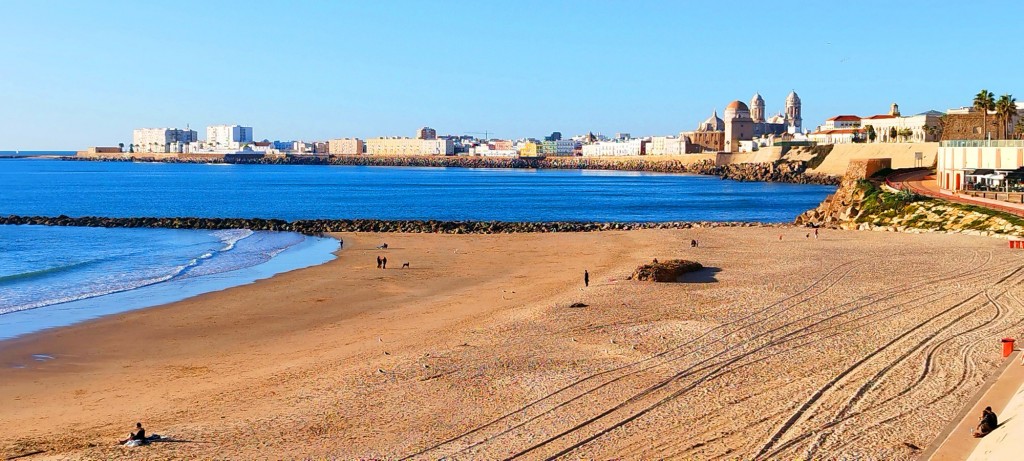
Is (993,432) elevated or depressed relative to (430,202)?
depressed

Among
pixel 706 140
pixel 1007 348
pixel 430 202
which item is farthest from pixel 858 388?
pixel 706 140

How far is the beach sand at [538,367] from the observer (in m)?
11.7

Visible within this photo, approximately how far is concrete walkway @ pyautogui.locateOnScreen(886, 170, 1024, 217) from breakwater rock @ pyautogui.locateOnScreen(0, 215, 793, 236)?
24.2 feet

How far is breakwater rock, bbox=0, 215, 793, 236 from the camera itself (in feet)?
156

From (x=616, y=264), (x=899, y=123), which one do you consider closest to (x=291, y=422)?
(x=616, y=264)

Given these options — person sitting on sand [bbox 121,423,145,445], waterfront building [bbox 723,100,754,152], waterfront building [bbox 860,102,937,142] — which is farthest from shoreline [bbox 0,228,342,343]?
waterfront building [bbox 723,100,754,152]

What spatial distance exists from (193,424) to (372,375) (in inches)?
129

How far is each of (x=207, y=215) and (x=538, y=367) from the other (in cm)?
5130

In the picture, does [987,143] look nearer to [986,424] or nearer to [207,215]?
[986,424]

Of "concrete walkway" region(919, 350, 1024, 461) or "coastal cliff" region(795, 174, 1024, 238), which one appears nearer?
"concrete walkway" region(919, 350, 1024, 461)

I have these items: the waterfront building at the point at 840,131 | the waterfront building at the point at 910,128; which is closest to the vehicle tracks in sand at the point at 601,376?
the waterfront building at the point at 910,128

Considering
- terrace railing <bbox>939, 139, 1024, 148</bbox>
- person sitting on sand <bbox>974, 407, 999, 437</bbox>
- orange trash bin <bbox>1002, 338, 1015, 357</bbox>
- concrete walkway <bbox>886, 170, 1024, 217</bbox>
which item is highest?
terrace railing <bbox>939, 139, 1024, 148</bbox>

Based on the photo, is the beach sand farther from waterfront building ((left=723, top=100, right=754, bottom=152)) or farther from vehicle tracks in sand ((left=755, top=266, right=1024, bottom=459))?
waterfront building ((left=723, top=100, right=754, bottom=152))

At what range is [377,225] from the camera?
4862 cm
